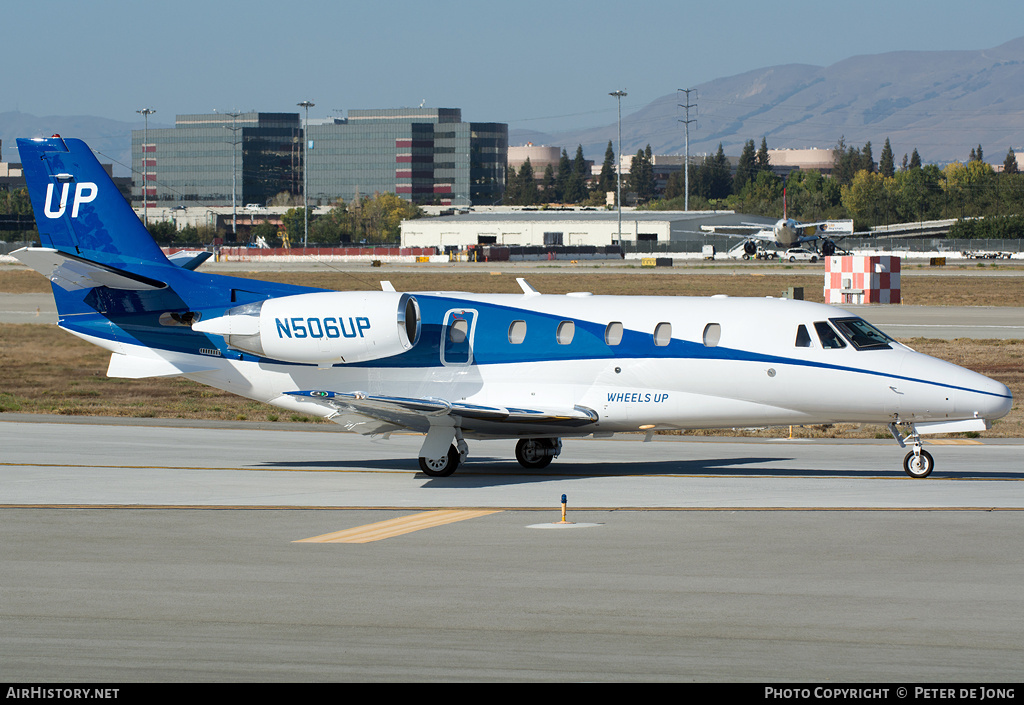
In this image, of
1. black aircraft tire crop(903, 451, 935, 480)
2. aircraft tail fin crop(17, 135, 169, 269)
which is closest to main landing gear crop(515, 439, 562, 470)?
black aircraft tire crop(903, 451, 935, 480)

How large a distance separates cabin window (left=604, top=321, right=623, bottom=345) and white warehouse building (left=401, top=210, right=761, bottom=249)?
515ft

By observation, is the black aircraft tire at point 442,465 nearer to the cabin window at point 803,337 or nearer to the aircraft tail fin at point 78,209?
the cabin window at point 803,337

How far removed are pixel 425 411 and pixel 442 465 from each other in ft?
4.30

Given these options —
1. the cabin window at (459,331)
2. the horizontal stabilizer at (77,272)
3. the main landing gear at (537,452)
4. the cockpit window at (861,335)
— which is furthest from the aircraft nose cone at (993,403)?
the horizontal stabilizer at (77,272)

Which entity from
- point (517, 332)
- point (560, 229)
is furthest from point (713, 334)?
point (560, 229)

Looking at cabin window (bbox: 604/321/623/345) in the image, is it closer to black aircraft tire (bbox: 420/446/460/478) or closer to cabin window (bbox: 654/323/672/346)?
cabin window (bbox: 654/323/672/346)

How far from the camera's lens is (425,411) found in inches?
795

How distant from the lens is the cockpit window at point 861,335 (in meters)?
20.0

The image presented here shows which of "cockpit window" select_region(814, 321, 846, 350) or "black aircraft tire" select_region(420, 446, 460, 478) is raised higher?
"cockpit window" select_region(814, 321, 846, 350)

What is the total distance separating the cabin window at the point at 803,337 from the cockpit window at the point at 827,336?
7.1 inches

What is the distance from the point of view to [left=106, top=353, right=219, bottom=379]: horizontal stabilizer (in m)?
22.7

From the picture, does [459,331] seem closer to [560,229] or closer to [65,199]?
[65,199]

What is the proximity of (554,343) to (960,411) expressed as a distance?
6981 mm

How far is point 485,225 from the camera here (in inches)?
7190
